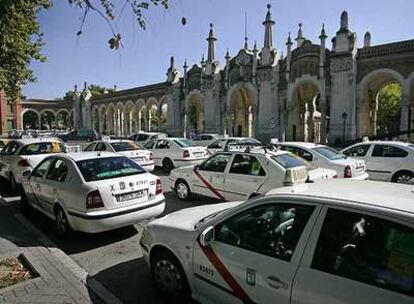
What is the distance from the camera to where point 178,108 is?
143 ft

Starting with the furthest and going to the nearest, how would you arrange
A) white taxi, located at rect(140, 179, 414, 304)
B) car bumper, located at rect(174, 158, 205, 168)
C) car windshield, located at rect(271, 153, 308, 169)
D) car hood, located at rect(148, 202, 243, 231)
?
car bumper, located at rect(174, 158, 205, 168)
car windshield, located at rect(271, 153, 308, 169)
car hood, located at rect(148, 202, 243, 231)
white taxi, located at rect(140, 179, 414, 304)

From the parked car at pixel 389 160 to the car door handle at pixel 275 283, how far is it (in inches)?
380

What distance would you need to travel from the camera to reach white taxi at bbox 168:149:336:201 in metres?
7.72

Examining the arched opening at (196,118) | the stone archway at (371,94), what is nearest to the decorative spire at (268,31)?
the stone archway at (371,94)

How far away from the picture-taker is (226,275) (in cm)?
345

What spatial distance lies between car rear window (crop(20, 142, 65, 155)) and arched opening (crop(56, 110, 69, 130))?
7159 centimetres

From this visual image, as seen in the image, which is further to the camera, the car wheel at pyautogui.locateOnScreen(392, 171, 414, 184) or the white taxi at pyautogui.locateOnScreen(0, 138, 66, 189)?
the car wheel at pyautogui.locateOnScreen(392, 171, 414, 184)

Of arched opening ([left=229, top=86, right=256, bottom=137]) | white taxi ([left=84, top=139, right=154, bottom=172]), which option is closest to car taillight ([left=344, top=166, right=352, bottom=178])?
white taxi ([left=84, top=139, right=154, bottom=172])

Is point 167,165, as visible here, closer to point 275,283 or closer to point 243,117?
point 275,283

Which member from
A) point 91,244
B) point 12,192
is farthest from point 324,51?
point 91,244

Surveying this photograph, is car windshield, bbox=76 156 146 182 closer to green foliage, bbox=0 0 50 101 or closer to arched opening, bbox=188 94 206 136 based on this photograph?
green foliage, bbox=0 0 50 101

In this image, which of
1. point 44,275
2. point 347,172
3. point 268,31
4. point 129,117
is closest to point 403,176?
point 347,172

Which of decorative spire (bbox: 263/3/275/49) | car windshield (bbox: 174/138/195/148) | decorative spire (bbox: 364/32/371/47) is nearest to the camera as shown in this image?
car windshield (bbox: 174/138/195/148)

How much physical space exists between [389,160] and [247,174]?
19.9 feet
